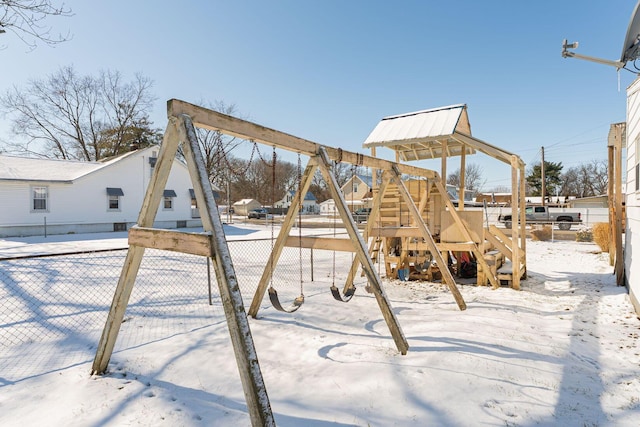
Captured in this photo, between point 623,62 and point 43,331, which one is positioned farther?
point 623,62

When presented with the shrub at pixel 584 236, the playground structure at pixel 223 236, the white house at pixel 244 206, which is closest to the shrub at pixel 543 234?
the shrub at pixel 584 236

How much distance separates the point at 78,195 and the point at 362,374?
68.8ft

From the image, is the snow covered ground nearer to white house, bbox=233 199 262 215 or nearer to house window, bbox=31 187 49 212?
house window, bbox=31 187 49 212

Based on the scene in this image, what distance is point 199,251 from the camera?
2.51 meters

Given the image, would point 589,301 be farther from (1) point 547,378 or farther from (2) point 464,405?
(2) point 464,405

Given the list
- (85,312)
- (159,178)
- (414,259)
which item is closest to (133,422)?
(159,178)

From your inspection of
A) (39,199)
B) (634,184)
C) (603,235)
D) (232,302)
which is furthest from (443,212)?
(39,199)

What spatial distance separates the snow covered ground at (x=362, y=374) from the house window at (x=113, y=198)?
1782 cm

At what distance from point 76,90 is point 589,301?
40.1 meters

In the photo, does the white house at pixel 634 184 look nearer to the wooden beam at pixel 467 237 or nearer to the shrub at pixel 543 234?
the wooden beam at pixel 467 237

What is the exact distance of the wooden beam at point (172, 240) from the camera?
2.47 meters

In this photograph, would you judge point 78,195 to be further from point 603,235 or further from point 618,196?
point 603,235

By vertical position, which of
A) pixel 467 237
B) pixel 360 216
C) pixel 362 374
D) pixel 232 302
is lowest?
pixel 362 374

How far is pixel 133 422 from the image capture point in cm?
264
